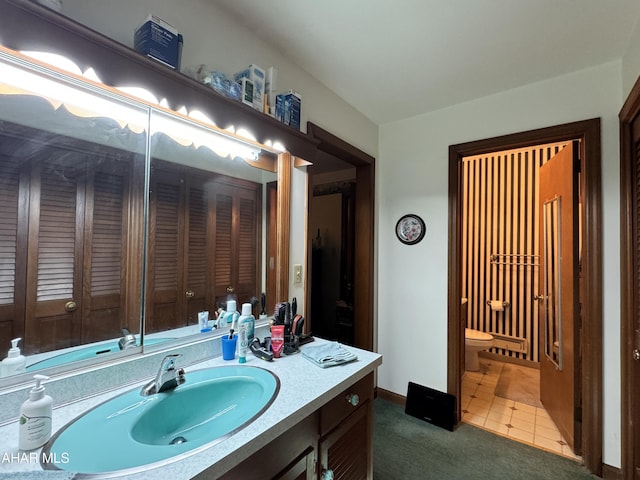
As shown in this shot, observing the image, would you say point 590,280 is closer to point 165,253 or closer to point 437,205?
point 437,205

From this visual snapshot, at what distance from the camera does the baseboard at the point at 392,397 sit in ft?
7.91

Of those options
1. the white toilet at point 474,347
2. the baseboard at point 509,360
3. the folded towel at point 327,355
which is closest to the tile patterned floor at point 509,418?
the white toilet at point 474,347

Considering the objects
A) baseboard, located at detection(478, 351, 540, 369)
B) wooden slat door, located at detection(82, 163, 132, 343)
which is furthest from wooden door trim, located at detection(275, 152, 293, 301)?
baseboard, located at detection(478, 351, 540, 369)

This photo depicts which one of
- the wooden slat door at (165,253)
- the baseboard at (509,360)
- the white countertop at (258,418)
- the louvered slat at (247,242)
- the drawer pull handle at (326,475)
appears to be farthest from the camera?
the baseboard at (509,360)

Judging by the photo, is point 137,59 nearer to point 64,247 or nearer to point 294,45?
point 64,247

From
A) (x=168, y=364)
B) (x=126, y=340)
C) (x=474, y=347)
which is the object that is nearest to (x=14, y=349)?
(x=126, y=340)

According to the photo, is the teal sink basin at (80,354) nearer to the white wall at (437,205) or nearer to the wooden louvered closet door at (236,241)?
the wooden louvered closet door at (236,241)

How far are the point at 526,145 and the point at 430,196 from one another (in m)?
0.70

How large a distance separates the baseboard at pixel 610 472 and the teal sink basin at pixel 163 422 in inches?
81.4

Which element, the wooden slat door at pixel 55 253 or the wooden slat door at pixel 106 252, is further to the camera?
the wooden slat door at pixel 106 252

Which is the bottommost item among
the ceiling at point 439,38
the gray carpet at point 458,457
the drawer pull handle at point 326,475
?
the gray carpet at point 458,457

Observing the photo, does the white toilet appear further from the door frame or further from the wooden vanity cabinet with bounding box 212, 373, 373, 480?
the wooden vanity cabinet with bounding box 212, 373, 373, 480

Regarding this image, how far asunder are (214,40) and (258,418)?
5.20 ft

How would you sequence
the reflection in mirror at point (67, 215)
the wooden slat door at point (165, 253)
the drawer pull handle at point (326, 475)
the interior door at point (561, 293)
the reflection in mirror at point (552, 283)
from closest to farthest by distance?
the reflection in mirror at point (67, 215)
the drawer pull handle at point (326, 475)
the wooden slat door at point (165, 253)
the interior door at point (561, 293)
the reflection in mirror at point (552, 283)
